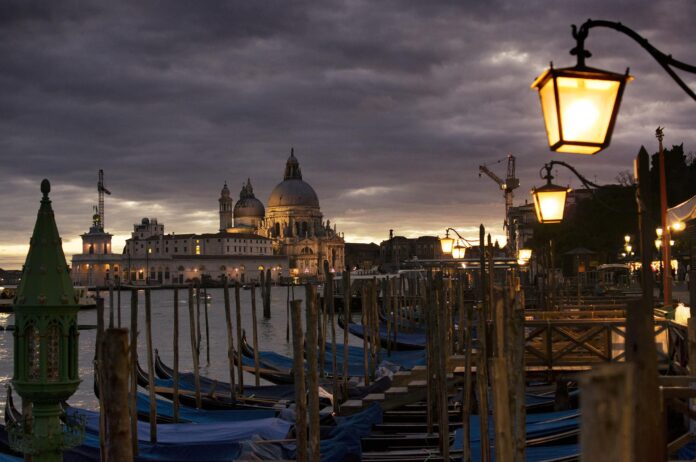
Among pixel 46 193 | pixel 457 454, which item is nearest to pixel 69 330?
pixel 46 193

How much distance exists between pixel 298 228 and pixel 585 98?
339ft

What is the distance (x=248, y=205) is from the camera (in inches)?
4424

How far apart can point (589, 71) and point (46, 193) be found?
469cm

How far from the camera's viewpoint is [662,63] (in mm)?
2598

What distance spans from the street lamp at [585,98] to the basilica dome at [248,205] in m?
109

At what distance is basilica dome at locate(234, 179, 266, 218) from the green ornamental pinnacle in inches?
4161

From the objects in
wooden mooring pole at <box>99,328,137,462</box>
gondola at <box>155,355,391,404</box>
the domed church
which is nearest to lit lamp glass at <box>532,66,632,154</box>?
wooden mooring pole at <box>99,328,137,462</box>

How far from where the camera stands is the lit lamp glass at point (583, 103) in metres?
2.58

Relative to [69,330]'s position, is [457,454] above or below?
below

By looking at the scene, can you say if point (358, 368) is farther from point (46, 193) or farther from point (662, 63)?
point (662, 63)

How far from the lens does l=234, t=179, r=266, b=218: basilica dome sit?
112m

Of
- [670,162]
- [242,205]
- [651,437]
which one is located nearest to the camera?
[651,437]

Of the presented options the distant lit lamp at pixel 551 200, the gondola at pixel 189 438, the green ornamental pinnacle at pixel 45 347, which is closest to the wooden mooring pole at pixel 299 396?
the gondola at pixel 189 438

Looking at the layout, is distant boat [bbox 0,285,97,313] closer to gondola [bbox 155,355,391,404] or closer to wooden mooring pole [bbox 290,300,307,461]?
gondola [bbox 155,355,391,404]
